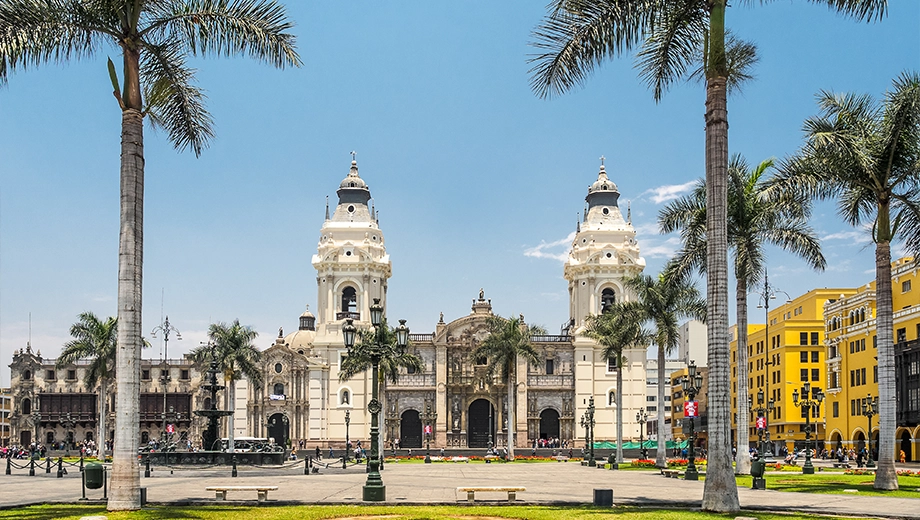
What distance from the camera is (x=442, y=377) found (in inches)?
3846

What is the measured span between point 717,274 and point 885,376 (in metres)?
12.6

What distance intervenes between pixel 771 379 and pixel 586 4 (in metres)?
75.9

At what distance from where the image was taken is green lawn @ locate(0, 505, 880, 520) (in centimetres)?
2119

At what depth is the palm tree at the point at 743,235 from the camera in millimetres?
39375

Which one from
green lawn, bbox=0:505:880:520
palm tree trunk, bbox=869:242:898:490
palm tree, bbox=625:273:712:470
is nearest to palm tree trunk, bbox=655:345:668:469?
palm tree, bbox=625:273:712:470

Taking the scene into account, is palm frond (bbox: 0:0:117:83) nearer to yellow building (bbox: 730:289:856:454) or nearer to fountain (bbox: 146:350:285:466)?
fountain (bbox: 146:350:285:466)

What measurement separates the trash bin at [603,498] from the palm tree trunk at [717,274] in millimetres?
3089

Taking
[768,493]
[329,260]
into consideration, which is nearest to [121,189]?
[768,493]

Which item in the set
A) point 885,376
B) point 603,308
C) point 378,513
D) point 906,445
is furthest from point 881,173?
point 603,308

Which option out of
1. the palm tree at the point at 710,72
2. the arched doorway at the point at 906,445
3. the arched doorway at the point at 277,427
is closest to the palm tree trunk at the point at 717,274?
the palm tree at the point at 710,72

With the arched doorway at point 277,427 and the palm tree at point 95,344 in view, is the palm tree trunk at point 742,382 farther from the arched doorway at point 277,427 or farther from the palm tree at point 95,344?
the arched doorway at point 277,427

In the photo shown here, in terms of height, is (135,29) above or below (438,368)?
above

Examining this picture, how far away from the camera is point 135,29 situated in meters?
22.0

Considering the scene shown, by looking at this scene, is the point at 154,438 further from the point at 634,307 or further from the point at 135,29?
the point at 135,29
